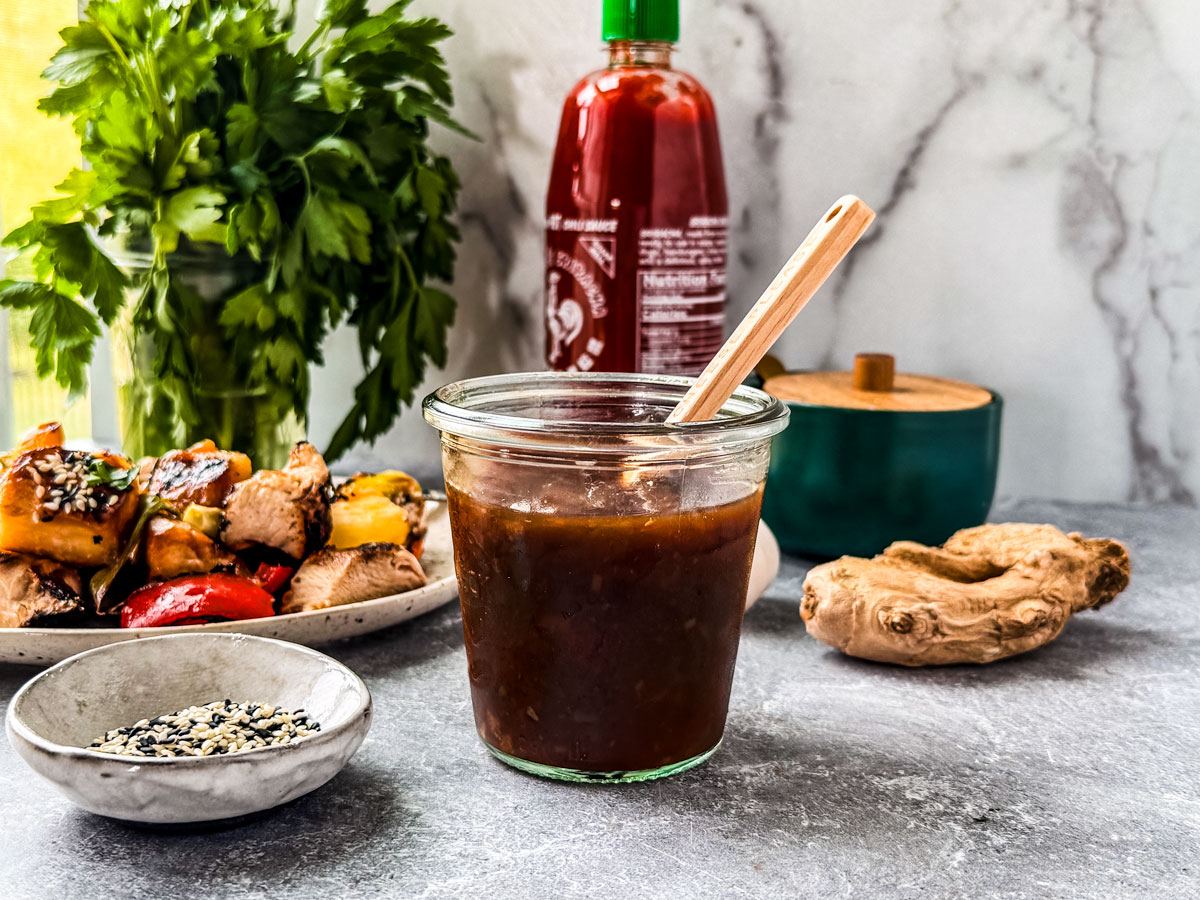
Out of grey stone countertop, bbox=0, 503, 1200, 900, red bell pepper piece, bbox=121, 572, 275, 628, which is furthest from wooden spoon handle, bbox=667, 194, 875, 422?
red bell pepper piece, bbox=121, 572, 275, 628

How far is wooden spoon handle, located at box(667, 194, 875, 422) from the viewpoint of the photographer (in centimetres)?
63

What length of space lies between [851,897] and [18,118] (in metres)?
1.21

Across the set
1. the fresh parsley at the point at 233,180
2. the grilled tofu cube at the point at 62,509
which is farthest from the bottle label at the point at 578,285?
the grilled tofu cube at the point at 62,509

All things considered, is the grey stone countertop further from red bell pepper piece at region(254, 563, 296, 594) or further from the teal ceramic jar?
the teal ceramic jar

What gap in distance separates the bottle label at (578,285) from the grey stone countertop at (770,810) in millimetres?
379

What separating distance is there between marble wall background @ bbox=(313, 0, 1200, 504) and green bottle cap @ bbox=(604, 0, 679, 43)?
16 cm

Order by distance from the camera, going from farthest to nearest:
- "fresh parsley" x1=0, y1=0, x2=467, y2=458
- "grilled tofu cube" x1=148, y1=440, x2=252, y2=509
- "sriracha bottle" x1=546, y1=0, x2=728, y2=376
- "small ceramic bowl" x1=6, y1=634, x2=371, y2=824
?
"sriracha bottle" x1=546, y1=0, x2=728, y2=376
"fresh parsley" x1=0, y1=0, x2=467, y2=458
"grilled tofu cube" x1=148, y1=440, x2=252, y2=509
"small ceramic bowl" x1=6, y1=634, x2=371, y2=824

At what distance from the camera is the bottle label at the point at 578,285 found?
43.4 inches

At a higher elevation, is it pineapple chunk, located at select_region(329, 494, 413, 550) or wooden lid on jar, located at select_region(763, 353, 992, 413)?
wooden lid on jar, located at select_region(763, 353, 992, 413)

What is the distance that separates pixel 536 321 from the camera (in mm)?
1349

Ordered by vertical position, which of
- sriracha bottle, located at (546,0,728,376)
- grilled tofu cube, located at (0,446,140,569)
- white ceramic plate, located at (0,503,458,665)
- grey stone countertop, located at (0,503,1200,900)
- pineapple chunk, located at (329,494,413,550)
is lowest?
grey stone countertop, located at (0,503,1200,900)

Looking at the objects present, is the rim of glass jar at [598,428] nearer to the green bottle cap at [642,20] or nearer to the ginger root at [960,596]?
the ginger root at [960,596]

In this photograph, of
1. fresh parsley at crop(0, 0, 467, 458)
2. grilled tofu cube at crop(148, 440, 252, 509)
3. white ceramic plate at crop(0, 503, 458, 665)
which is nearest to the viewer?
white ceramic plate at crop(0, 503, 458, 665)

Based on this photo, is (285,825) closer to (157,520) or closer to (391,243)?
(157,520)
